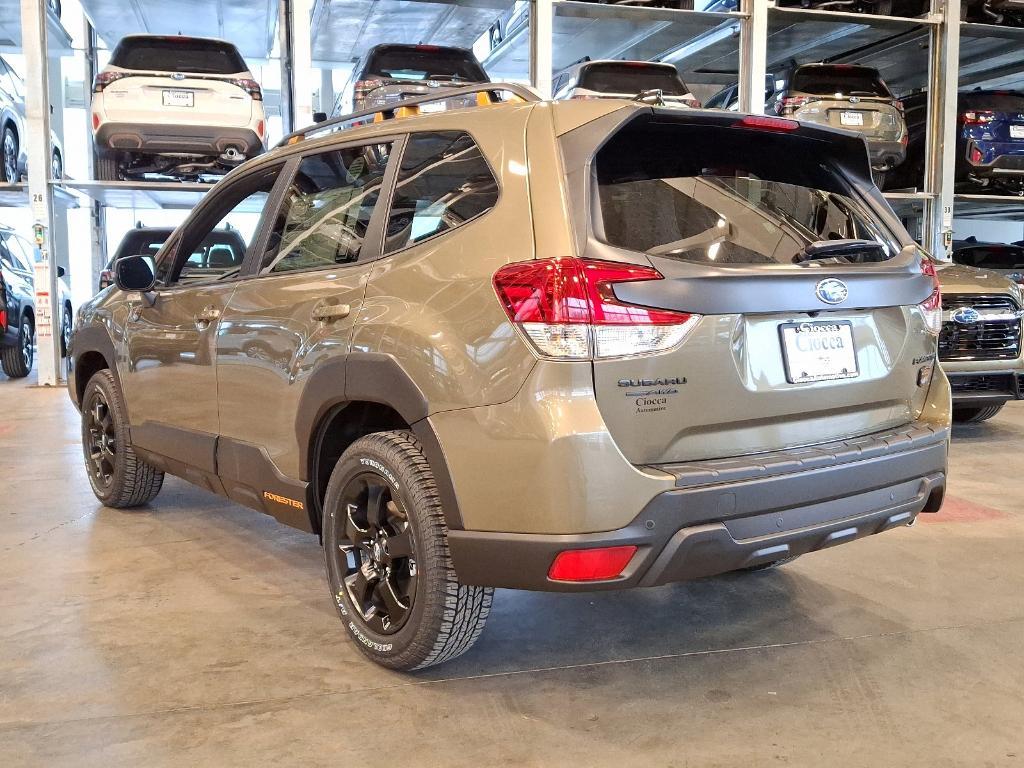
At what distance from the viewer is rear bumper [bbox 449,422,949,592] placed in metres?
2.22

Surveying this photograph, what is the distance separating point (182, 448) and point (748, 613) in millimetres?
2198

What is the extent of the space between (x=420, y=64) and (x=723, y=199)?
7075 mm

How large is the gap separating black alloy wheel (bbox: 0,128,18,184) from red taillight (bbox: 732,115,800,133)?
32.7 ft

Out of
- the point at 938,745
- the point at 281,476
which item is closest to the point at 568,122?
the point at 281,476

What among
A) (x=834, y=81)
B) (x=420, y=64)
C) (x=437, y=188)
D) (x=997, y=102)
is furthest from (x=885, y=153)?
(x=437, y=188)

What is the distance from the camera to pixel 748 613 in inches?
127

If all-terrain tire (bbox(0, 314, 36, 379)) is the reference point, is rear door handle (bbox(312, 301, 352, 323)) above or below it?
above

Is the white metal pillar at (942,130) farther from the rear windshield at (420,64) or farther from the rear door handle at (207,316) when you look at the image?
the rear door handle at (207,316)

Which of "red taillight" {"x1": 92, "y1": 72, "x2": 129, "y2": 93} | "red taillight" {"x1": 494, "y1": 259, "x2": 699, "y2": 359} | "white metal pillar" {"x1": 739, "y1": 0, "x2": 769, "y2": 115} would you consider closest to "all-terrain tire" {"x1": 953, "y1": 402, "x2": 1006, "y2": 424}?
"white metal pillar" {"x1": 739, "y1": 0, "x2": 769, "y2": 115}

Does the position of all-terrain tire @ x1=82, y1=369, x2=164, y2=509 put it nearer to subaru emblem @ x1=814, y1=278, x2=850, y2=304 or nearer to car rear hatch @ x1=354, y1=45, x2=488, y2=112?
subaru emblem @ x1=814, y1=278, x2=850, y2=304

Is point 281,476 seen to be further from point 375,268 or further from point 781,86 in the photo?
point 781,86

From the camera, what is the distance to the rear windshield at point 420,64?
889cm

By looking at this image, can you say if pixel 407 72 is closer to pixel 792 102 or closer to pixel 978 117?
pixel 792 102

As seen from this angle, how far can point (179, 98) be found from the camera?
8906 mm
